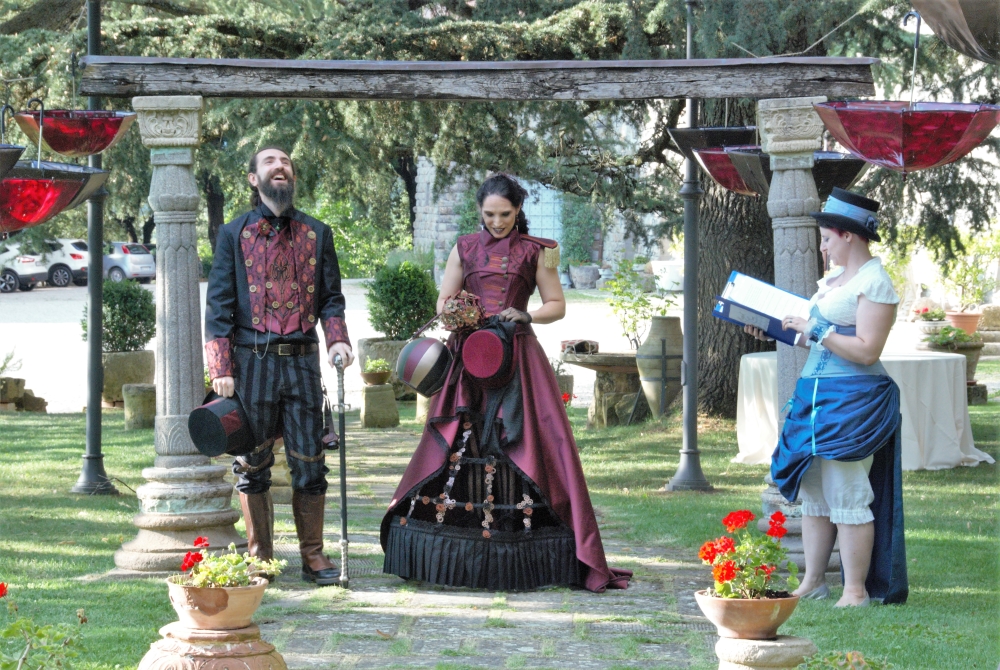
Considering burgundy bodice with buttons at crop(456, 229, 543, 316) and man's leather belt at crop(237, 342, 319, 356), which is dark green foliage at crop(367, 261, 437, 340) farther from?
man's leather belt at crop(237, 342, 319, 356)

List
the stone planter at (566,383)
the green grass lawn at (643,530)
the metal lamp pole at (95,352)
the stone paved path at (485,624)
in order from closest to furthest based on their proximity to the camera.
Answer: the stone paved path at (485,624)
the green grass lawn at (643,530)
the metal lamp pole at (95,352)
the stone planter at (566,383)

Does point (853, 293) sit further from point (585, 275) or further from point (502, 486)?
point (585, 275)

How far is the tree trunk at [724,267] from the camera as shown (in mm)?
11375

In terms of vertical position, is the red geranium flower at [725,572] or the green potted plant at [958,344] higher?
the green potted plant at [958,344]

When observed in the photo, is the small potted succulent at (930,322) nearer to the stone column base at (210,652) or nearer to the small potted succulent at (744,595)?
the small potted succulent at (744,595)

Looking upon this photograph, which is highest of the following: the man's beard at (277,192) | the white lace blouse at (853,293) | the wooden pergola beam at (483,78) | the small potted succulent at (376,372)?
the wooden pergola beam at (483,78)

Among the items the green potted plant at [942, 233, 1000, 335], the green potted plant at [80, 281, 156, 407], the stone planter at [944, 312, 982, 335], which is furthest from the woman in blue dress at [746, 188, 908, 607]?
the green potted plant at [942, 233, 1000, 335]

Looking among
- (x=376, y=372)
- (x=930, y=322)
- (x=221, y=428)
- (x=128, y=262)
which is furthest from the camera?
(x=128, y=262)

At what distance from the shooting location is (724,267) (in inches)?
450

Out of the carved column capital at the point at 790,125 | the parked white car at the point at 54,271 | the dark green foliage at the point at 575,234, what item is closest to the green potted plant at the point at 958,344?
the carved column capital at the point at 790,125

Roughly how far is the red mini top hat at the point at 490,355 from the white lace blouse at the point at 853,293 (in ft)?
4.49

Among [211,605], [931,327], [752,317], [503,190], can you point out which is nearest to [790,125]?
[752,317]

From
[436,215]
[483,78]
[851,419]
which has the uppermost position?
[436,215]

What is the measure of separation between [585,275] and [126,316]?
22.2 metres
